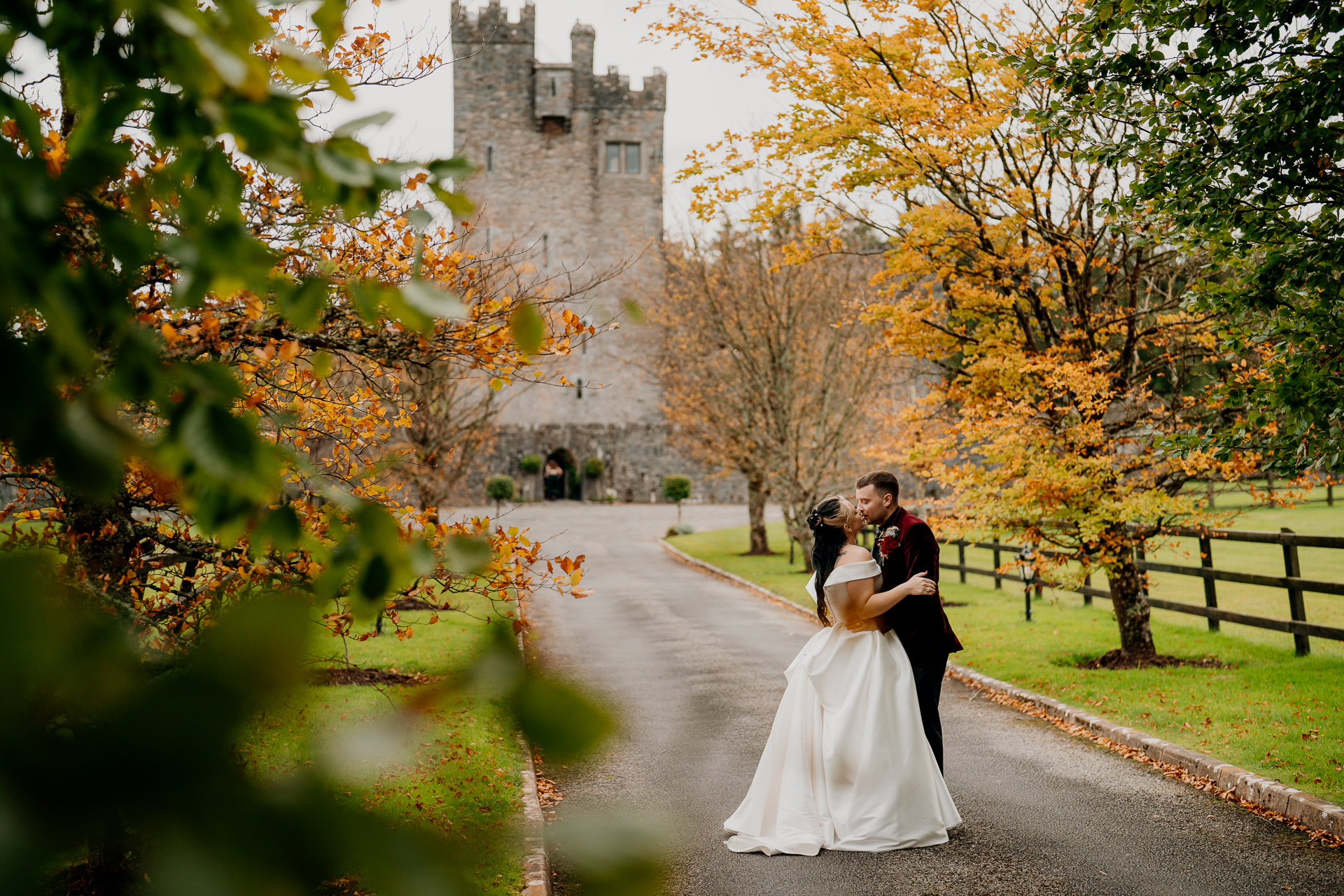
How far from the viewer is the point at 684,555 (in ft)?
89.6

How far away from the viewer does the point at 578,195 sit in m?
53.8

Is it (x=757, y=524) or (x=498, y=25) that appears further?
(x=498, y=25)

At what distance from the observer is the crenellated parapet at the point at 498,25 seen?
47.5 metres

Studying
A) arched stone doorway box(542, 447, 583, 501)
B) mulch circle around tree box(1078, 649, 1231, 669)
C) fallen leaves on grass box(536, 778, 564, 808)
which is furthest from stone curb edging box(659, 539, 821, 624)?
arched stone doorway box(542, 447, 583, 501)

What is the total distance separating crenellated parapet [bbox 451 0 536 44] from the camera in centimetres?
4753

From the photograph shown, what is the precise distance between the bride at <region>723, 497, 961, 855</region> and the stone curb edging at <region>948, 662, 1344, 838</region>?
2.12 meters

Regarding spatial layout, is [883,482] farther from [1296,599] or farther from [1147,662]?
[1296,599]

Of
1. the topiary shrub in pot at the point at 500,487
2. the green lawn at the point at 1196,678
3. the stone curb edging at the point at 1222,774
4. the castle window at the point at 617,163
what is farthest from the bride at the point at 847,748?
the castle window at the point at 617,163

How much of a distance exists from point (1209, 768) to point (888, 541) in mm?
3018

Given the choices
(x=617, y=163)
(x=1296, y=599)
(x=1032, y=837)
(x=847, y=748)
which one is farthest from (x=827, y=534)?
(x=617, y=163)

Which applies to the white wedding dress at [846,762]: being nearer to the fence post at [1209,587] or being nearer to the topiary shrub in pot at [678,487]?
the fence post at [1209,587]

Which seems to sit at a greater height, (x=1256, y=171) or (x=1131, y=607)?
(x=1256, y=171)

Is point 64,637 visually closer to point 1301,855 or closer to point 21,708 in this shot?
point 21,708

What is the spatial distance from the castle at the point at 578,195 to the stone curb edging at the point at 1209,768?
41.5 metres
